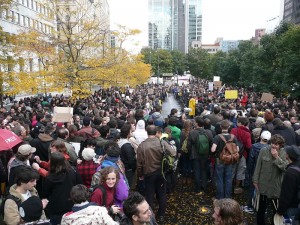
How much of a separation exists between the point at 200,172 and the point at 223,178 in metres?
0.93

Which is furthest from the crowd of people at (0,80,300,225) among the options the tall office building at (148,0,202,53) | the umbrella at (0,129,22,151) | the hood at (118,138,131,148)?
the tall office building at (148,0,202,53)

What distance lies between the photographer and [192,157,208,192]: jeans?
7.26 m

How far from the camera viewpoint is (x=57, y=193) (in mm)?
4223

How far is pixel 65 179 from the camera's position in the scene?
4273 mm

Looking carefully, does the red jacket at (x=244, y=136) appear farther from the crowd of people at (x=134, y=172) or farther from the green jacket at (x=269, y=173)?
the green jacket at (x=269, y=173)

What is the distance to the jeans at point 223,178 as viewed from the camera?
646cm

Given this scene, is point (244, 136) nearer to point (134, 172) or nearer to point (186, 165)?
point (186, 165)

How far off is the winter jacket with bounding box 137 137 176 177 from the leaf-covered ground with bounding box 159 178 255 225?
4.22 feet

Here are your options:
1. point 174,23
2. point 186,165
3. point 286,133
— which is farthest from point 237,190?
point 174,23

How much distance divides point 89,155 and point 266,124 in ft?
15.9

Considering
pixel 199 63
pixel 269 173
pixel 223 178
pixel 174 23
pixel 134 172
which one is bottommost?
pixel 223 178

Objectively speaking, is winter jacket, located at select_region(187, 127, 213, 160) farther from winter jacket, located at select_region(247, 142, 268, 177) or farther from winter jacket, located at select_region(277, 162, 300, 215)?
winter jacket, located at select_region(277, 162, 300, 215)

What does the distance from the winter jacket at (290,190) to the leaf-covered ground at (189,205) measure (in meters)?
2.05

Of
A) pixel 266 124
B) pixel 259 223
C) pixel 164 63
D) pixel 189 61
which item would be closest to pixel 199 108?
pixel 266 124
